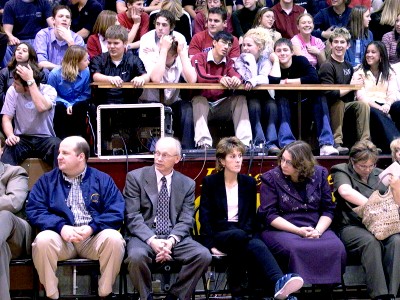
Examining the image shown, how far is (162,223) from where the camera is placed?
24.6ft

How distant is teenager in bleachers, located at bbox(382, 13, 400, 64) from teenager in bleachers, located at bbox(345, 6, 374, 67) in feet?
0.66

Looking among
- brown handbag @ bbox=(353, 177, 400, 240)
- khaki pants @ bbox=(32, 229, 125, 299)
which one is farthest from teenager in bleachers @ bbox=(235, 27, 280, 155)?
khaki pants @ bbox=(32, 229, 125, 299)

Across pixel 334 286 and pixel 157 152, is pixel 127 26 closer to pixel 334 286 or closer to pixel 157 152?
pixel 157 152

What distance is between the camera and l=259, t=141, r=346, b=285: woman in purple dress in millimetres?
7375

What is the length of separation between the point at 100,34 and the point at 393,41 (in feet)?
11.3

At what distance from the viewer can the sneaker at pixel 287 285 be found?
698 cm

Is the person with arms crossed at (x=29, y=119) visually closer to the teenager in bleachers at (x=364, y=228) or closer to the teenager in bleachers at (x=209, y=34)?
the teenager in bleachers at (x=209, y=34)

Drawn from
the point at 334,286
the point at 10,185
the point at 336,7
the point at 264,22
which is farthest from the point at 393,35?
the point at 10,185

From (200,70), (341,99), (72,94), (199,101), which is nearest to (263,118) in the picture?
(199,101)

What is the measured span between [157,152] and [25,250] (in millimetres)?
1317

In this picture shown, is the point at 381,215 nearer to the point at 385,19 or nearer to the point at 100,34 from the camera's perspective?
the point at 100,34

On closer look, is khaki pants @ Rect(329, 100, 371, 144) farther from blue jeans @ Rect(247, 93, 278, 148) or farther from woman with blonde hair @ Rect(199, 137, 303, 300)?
woman with blonde hair @ Rect(199, 137, 303, 300)

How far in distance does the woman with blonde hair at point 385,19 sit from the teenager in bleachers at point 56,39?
3948 mm

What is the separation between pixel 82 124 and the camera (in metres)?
8.73
